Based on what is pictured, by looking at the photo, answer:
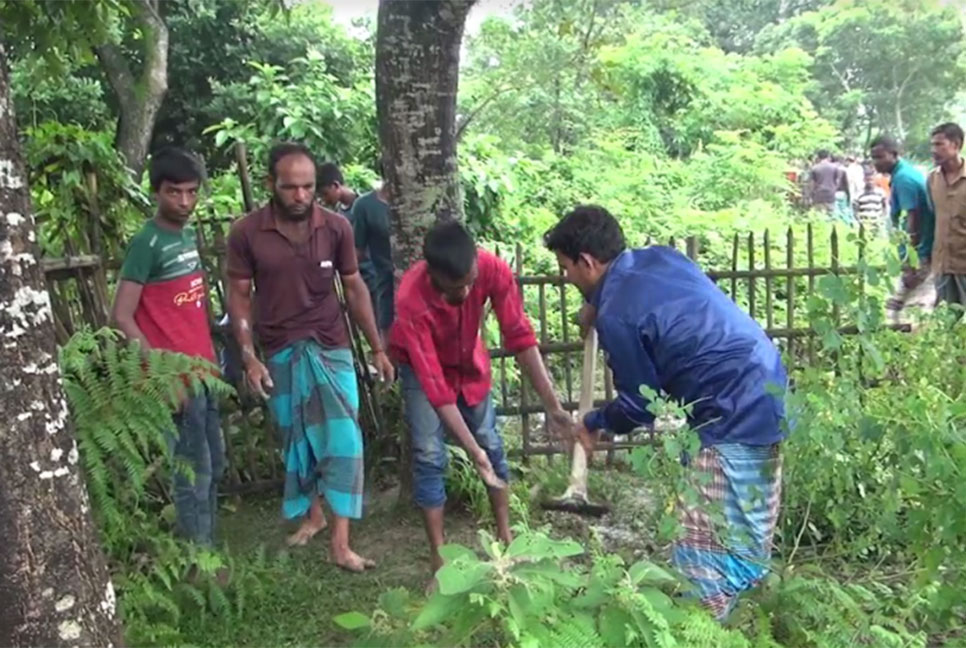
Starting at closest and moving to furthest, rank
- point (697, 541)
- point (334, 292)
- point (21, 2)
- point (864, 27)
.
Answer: point (697, 541)
point (21, 2)
point (334, 292)
point (864, 27)

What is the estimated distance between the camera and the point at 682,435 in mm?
2502

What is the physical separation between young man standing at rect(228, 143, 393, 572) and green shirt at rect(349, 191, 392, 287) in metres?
1.43

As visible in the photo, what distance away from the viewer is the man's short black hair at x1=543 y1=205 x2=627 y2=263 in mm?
2887

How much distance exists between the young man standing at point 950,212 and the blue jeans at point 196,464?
4.68 m

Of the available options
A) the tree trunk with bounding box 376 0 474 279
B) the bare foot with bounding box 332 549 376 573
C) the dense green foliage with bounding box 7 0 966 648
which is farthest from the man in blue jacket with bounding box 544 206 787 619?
the bare foot with bounding box 332 549 376 573

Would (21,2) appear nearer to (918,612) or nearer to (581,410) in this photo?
(581,410)

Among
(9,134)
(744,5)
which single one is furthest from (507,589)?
(744,5)

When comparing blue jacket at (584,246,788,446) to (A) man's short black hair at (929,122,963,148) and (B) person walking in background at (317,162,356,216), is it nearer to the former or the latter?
(B) person walking in background at (317,162,356,216)

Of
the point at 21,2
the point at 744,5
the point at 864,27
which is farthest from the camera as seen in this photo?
the point at 744,5

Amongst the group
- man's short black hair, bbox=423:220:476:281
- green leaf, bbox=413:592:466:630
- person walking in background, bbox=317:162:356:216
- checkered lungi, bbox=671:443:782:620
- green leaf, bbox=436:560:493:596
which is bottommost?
checkered lungi, bbox=671:443:782:620

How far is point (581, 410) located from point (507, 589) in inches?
86.8

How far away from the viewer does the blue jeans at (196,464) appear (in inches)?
144

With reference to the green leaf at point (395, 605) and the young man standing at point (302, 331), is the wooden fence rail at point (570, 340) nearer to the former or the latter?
the young man standing at point (302, 331)

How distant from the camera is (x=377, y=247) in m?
5.56
